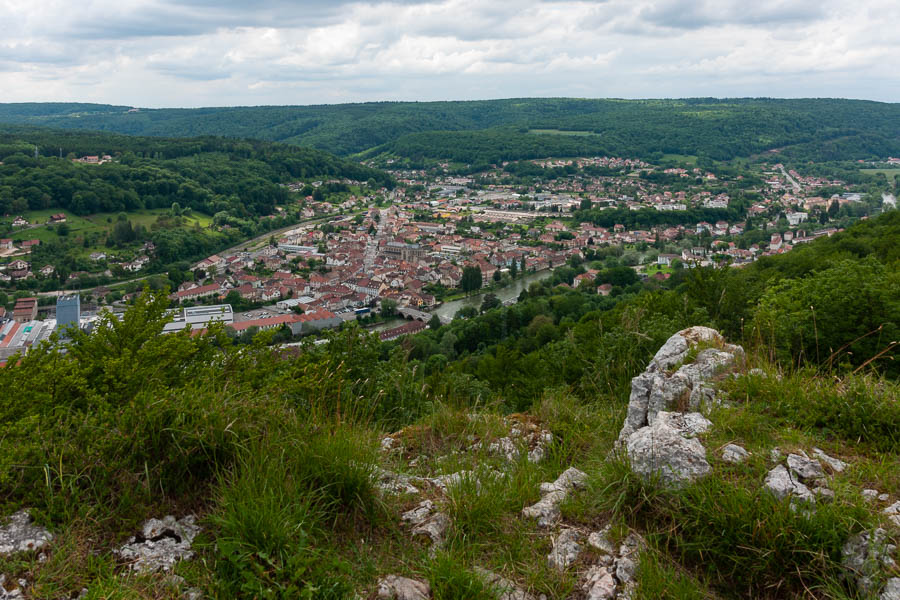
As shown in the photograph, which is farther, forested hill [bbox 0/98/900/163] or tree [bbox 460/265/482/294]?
forested hill [bbox 0/98/900/163]

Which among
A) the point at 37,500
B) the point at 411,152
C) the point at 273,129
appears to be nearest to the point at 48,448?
the point at 37,500

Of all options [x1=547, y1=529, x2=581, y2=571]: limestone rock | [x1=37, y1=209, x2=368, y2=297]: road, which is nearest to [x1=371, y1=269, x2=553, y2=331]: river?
[x1=37, y1=209, x2=368, y2=297]: road

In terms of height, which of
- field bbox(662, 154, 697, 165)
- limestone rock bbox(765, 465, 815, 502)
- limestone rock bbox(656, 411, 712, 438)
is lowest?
limestone rock bbox(656, 411, 712, 438)

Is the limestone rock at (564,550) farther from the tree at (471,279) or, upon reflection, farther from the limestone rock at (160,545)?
the tree at (471,279)

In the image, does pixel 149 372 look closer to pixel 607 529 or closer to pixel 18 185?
pixel 607 529

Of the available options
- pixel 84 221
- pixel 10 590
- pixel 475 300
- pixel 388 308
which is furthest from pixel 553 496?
pixel 84 221

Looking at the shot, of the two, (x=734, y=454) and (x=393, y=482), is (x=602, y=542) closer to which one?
(x=734, y=454)

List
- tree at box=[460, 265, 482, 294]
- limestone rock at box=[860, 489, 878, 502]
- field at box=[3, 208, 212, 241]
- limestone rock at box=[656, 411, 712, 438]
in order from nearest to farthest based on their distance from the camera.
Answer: limestone rock at box=[860, 489, 878, 502] → limestone rock at box=[656, 411, 712, 438] → tree at box=[460, 265, 482, 294] → field at box=[3, 208, 212, 241]

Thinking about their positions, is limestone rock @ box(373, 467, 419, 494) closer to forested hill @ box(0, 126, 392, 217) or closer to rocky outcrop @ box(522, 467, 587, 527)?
rocky outcrop @ box(522, 467, 587, 527)
